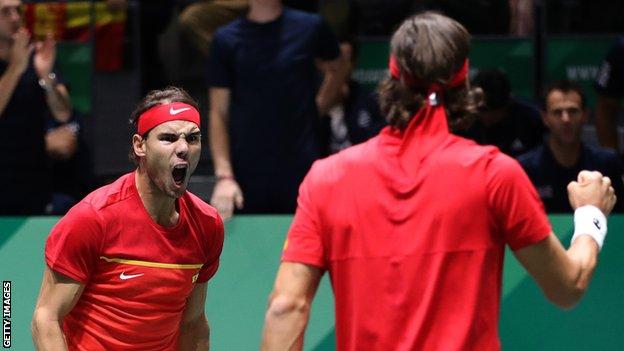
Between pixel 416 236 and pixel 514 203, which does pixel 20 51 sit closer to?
pixel 416 236

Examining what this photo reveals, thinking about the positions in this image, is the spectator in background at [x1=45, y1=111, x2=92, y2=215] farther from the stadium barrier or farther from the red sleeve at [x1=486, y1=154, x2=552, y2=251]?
the red sleeve at [x1=486, y1=154, x2=552, y2=251]

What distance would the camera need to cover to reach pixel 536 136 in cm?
711

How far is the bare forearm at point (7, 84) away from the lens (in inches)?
260

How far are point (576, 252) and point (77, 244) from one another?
1.76m

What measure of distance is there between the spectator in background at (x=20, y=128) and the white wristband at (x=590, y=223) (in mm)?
3976

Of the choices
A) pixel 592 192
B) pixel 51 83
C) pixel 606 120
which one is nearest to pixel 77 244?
pixel 592 192

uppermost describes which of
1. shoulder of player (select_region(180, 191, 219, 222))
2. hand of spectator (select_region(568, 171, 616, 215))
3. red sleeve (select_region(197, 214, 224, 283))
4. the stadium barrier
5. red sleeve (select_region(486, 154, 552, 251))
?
red sleeve (select_region(486, 154, 552, 251))

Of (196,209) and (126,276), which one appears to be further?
(196,209)

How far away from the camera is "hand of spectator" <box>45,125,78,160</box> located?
7.62 metres

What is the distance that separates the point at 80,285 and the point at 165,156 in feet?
1.72

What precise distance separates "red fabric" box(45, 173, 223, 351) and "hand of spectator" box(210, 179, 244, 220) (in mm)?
1492

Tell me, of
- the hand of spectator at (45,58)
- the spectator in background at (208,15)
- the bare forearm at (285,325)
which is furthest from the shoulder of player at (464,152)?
the spectator in background at (208,15)

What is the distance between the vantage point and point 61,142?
25.0 feet

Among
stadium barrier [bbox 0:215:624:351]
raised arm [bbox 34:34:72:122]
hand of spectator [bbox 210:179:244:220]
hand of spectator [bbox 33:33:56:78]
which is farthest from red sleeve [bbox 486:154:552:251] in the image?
hand of spectator [bbox 33:33:56:78]
